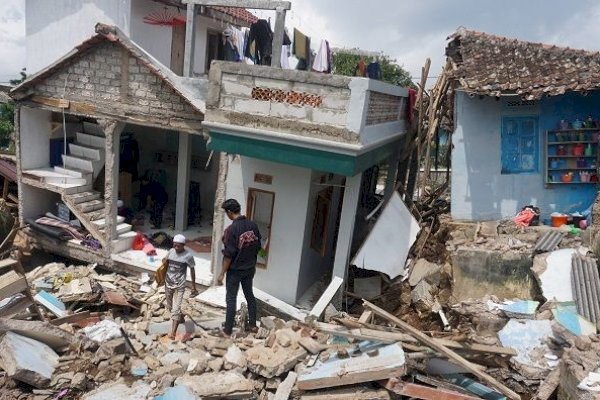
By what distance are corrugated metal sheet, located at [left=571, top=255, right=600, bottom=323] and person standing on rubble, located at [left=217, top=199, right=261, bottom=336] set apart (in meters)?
5.13

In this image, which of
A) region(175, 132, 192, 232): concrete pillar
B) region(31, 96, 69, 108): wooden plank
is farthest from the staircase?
region(31, 96, 69, 108): wooden plank

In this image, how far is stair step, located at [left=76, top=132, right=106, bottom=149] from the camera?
44.5 ft

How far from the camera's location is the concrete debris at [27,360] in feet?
19.7

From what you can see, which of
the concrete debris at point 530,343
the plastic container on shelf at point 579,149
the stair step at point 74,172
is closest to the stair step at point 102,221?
the stair step at point 74,172

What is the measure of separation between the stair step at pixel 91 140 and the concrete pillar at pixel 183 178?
2187 mm

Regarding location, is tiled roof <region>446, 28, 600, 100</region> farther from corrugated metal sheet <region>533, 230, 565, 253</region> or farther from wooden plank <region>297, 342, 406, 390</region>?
wooden plank <region>297, 342, 406, 390</region>

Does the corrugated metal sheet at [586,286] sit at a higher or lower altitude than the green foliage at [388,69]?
lower

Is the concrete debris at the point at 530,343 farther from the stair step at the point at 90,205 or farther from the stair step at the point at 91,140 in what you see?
the stair step at the point at 91,140

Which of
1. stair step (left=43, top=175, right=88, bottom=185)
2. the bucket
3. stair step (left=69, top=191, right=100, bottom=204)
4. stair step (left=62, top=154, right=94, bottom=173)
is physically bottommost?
stair step (left=69, top=191, right=100, bottom=204)

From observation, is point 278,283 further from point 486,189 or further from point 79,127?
point 79,127

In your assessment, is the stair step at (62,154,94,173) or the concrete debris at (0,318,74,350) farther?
the stair step at (62,154,94,173)

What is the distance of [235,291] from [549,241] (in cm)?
580

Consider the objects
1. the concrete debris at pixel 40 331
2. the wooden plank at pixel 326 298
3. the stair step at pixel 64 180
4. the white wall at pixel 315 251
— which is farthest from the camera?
the stair step at pixel 64 180

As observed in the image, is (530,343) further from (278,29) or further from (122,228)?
(122,228)
